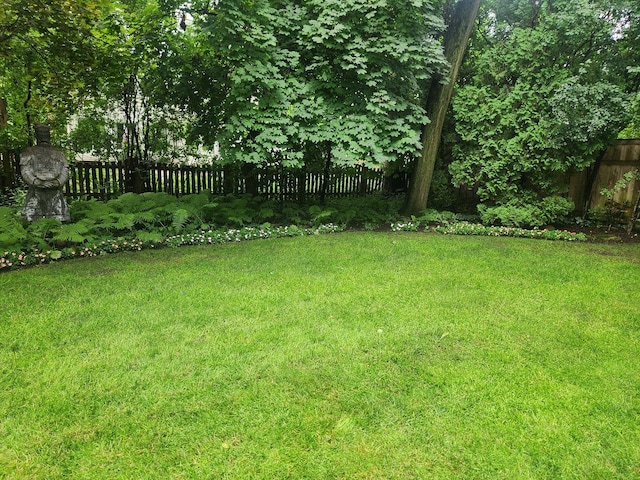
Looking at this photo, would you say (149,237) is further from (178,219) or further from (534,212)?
(534,212)

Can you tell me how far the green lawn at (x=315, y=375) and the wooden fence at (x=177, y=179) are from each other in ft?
15.9

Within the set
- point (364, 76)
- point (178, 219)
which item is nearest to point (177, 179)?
point (178, 219)

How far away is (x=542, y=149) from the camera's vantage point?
763 cm

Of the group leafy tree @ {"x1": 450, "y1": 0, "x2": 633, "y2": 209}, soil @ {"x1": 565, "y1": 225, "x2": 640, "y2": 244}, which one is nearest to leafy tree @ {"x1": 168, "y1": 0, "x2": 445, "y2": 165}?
leafy tree @ {"x1": 450, "y1": 0, "x2": 633, "y2": 209}

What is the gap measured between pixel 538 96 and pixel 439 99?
1876 millimetres

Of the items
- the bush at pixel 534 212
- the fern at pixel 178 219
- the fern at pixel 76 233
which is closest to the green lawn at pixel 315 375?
the fern at pixel 76 233

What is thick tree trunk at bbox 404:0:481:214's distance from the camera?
793 centimetres

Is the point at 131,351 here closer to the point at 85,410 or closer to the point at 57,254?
the point at 85,410

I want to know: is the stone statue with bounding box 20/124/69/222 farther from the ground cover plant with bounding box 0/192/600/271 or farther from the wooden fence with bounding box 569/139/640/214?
the wooden fence with bounding box 569/139/640/214

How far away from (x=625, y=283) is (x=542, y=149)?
386 centimetres

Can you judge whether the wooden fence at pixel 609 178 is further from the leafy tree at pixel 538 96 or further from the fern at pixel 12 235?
the fern at pixel 12 235

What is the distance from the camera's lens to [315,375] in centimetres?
264

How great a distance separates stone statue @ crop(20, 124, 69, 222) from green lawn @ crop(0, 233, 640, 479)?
1705 millimetres

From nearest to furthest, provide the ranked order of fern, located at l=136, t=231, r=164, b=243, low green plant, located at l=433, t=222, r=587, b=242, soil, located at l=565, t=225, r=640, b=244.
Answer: fern, located at l=136, t=231, r=164, b=243
soil, located at l=565, t=225, r=640, b=244
low green plant, located at l=433, t=222, r=587, b=242
